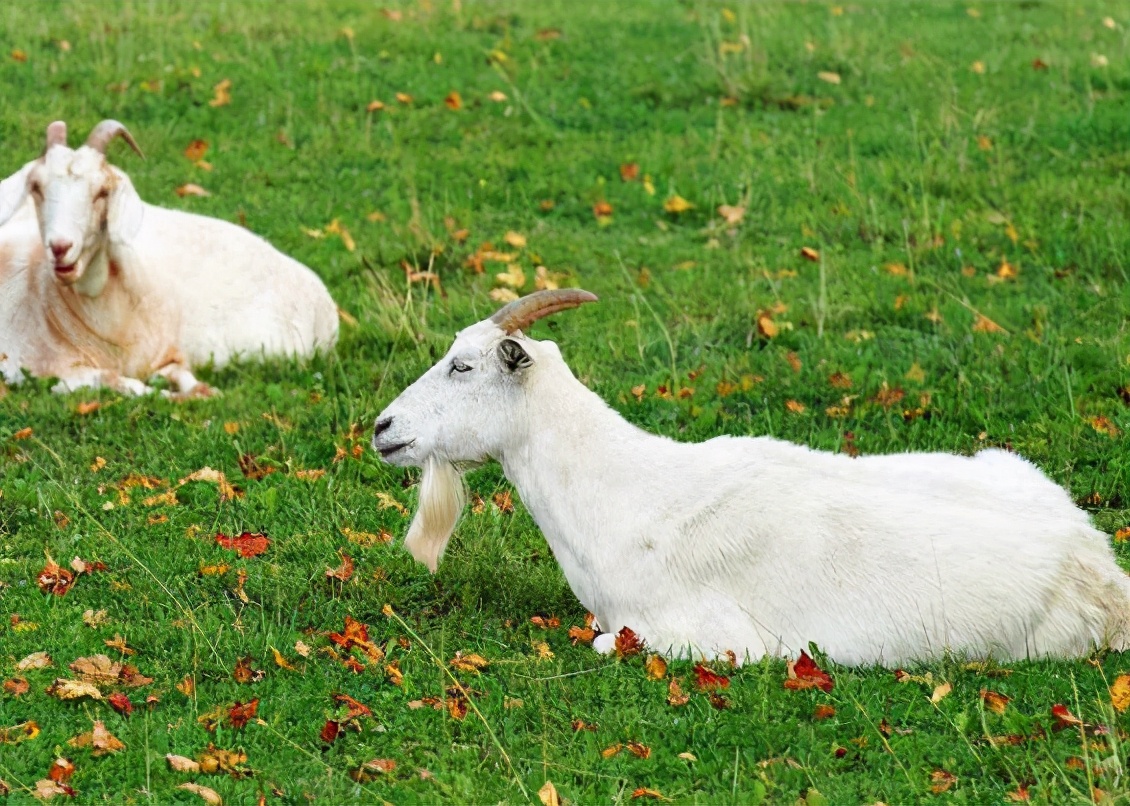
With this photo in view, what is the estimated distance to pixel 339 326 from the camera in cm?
901

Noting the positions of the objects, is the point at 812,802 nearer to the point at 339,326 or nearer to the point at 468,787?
the point at 468,787

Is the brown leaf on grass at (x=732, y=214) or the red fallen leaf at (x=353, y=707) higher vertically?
the red fallen leaf at (x=353, y=707)

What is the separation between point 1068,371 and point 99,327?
17.3 feet

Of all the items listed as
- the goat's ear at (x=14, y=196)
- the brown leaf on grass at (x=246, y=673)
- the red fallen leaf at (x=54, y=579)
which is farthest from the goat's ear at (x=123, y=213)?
the brown leaf on grass at (x=246, y=673)

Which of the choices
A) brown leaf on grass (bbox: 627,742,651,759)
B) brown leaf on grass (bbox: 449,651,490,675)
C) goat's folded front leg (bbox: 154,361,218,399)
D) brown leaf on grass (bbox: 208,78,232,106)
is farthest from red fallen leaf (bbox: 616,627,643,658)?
brown leaf on grass (bbox: 208,78,232,106)

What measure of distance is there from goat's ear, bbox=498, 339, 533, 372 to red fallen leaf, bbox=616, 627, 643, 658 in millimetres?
1012

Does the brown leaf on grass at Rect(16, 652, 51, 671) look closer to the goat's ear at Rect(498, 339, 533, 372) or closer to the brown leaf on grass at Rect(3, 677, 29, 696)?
the brown leaf on grass at Rect(3, 677, 29, 696)

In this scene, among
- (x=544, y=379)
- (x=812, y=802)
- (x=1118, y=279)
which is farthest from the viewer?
(x=1118, y=279)

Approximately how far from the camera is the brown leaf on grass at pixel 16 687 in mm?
4840

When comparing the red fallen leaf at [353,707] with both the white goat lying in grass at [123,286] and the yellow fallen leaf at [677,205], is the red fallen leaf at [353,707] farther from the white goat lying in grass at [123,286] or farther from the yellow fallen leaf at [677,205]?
the yellow fallen leaf at [677,205]

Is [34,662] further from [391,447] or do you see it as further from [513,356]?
[513,356]

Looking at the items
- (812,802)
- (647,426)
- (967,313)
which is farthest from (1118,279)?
(812,802)

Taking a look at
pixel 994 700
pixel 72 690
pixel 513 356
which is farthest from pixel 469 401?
pixel 994 700

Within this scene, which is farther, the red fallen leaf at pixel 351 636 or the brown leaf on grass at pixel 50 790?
the red fallen leaf at pixel 351 636
